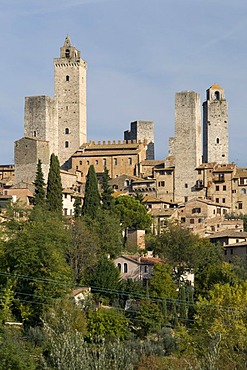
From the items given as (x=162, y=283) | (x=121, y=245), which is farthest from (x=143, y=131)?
(x=162, y=283)

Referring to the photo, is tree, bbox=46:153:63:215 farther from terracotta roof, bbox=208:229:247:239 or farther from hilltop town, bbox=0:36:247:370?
terracotta roof, bbox=208:229:247:239

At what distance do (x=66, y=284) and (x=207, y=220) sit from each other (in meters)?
34.9

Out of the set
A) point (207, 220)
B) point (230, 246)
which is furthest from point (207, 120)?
point (230, 246)

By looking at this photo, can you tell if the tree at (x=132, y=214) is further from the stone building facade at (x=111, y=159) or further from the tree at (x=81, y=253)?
the stone building facade at (x=111, y=159)

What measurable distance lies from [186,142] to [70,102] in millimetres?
12104

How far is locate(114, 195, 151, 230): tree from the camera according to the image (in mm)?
75500

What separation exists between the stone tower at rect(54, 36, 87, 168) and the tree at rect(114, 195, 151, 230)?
21.6 m

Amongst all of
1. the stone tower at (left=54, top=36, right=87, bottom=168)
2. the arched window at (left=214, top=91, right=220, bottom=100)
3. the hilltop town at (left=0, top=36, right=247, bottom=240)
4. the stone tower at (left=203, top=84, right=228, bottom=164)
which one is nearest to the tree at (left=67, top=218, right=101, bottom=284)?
the hilltop town at (left=0, top=36, right=247, bottom=240)

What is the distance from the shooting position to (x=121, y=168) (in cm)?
9750

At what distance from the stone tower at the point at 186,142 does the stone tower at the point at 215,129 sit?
4202 mm

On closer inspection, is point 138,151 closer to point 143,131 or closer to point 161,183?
point 161,183

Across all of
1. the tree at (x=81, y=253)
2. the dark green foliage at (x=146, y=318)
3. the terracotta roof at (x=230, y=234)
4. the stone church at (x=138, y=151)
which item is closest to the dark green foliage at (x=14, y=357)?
the dark green foliage at (x=146, y=318)

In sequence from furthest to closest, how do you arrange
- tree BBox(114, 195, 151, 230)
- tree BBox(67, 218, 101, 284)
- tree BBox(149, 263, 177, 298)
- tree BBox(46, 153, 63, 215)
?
1. tree BBox(114, 195, 151, 230)
2. tree BBox(46, 153, 63, 215)
3. tree BBox(67, 218, 101, 284)
4. tree BBox(149, 263, 177, 298)

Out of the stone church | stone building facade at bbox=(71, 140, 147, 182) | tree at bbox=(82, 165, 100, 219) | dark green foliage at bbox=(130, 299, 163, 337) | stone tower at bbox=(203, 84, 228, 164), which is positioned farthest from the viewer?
stone tower at bbox=(203, 84, 228, 164)
